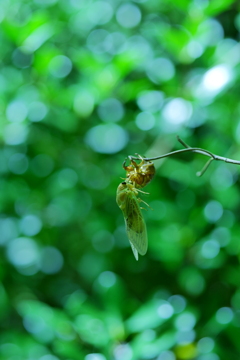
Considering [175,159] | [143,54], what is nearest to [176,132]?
[175,159]

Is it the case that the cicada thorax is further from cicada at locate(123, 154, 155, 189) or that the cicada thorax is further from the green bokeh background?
the green bokeh background

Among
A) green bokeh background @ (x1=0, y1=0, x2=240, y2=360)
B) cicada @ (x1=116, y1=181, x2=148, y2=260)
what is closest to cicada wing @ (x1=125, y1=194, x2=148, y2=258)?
cicada @ (x1=116, y1=181, x2=148, y2=260)

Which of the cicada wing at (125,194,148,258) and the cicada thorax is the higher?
the cicada thorax

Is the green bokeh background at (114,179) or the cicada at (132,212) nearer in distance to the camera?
the cicada at (132,212)

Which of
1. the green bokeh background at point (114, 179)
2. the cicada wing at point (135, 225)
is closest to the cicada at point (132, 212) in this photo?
the cicada wing at point (135, 225)

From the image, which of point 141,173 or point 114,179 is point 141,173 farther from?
point 114,179

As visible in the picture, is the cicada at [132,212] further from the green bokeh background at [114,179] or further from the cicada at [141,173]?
the green bokeh background at [114,179]
